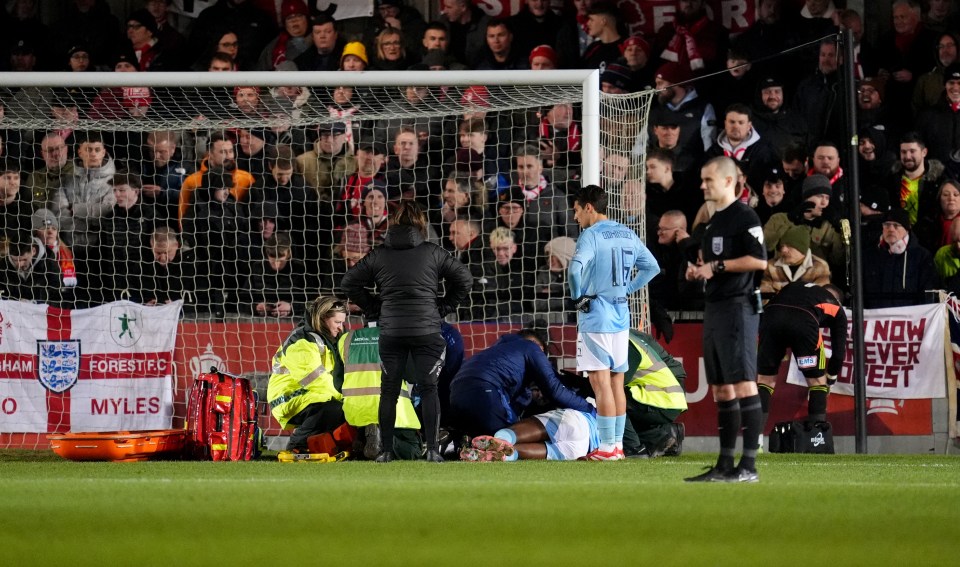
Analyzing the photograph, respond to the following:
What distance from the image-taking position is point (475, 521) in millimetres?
4688

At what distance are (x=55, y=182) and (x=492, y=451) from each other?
619 cm

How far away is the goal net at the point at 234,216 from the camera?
35.9 ft

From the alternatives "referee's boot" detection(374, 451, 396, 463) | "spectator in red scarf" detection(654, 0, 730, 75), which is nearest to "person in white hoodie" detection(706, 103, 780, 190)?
"spectator in red scarf" detection(654, 0, 730, 75)

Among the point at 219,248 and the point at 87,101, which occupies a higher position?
the point at 87,101

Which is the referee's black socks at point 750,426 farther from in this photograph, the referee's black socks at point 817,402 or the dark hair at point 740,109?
the dark hair at point 740,109

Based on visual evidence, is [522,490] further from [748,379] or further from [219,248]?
[219,248]

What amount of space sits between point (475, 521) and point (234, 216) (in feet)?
26.4

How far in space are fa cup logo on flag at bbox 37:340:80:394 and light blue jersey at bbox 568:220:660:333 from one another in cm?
502

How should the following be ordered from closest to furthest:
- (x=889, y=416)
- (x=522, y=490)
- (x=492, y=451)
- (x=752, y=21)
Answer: (x=522, y=490), (x=492, y=451), (x=889, y=416), (x=752, y=21)

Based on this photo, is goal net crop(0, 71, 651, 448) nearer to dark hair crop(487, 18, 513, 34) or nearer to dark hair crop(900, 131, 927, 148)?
dark hair crop(487, 18, 513, 34)

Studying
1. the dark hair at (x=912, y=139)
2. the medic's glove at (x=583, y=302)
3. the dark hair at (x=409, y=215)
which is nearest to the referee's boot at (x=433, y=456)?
the medic's glove at (x=583, y=302)

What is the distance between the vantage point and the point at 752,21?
44.8 feet

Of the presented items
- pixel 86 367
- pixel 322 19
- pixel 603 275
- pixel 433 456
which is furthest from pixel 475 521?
pixel 322 19

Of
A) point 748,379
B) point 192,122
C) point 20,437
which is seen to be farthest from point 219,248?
point 748,379
